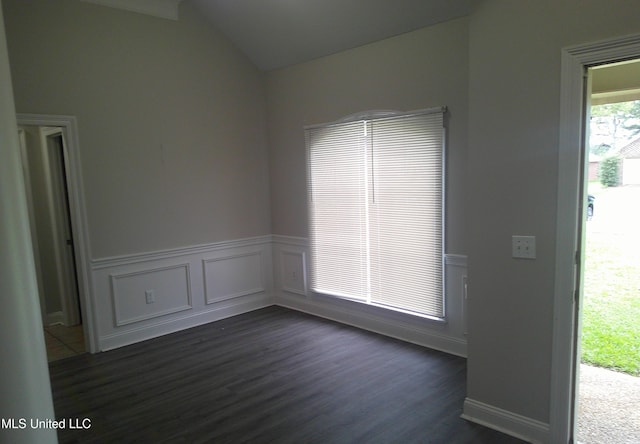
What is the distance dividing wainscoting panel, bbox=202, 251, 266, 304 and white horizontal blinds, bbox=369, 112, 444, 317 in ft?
5.18

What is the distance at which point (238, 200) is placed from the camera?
4824mm

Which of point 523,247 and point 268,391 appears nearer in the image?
point 523,247

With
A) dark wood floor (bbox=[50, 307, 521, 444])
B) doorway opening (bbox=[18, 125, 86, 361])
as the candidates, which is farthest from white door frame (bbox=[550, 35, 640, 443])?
doorway opening (bbox=[18, 125, 86, 361])

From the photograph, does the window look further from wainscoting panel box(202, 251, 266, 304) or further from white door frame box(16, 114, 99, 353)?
white door frame box(16, 114, 99, 353)

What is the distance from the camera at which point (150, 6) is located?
13.1 feet

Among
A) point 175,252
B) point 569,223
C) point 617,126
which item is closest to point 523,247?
point 569,223

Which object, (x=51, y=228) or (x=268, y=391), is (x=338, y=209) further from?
(x=51, y=228)

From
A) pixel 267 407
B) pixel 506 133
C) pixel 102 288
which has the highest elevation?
pixel 506 133

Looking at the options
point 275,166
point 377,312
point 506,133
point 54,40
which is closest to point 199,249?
point 275,166

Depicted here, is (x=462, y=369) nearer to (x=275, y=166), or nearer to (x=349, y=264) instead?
(x=349, y=264)

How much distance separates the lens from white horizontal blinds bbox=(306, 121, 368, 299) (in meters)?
4.13

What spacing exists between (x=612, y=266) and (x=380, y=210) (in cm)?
235

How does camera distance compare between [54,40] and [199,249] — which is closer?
[54,40]

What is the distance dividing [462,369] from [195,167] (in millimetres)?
3177
